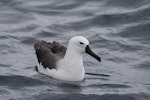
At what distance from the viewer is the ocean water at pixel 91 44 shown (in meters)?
12.9

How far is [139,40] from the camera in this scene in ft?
56.0

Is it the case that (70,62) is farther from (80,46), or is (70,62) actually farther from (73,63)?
(80,46)

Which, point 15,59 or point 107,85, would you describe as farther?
point 15,59

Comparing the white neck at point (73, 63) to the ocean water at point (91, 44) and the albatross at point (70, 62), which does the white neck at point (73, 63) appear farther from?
the ocean water at point (91, 44)

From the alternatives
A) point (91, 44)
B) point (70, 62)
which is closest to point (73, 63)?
point (70, 62)

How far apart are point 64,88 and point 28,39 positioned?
411cm

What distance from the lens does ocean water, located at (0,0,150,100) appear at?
1295cm

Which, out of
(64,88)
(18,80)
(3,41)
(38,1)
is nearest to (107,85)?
(64,88)

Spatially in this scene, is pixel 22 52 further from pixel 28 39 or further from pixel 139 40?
pixel 139 40

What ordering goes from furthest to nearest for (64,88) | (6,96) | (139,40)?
(139,40) → (64,88) → (6,96)

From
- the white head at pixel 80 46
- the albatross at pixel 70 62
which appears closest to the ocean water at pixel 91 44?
the albatross at pixel 70 62

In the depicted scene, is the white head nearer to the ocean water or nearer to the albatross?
the albatross

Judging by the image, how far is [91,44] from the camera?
16.9 meters

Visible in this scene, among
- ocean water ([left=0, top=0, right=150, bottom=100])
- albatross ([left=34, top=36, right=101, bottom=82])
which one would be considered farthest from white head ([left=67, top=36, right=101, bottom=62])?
ocean water ([left=0, top=0, right=150, bottom=100])
